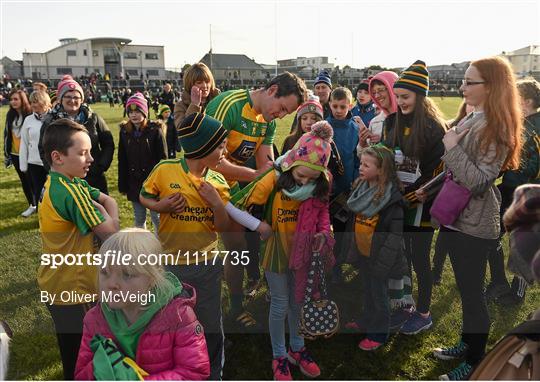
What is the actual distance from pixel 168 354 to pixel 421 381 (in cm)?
194

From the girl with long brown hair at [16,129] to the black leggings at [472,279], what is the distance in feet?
20.0

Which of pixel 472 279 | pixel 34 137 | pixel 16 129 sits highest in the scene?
pixel 16 129

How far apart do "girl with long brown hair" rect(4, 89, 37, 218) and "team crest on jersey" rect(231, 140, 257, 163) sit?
→ 4293 millimetres

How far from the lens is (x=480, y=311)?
277cm

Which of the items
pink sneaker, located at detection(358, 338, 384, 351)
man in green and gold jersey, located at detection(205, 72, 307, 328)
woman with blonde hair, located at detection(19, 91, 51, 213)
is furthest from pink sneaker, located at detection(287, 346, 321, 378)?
woman with blonde hair, located at detection(19, 91, 51, 213)

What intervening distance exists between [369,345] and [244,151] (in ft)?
6.19

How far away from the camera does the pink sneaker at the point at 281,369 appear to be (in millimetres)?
2875

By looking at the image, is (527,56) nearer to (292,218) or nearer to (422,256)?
(422,256)

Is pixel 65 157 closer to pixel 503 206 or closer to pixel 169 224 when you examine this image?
pixel 169 224

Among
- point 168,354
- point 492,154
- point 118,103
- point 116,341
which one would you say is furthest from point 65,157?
point 118,103

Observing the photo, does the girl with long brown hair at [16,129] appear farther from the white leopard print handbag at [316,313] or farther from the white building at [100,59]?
the white building at [100,59]

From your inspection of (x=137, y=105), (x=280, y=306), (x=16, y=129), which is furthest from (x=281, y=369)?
(x=16, y=129)

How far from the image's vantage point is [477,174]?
8.25 feet

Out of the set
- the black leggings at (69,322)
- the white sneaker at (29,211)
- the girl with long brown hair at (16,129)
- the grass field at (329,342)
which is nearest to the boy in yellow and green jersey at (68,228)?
the black leggings at (69,322)
